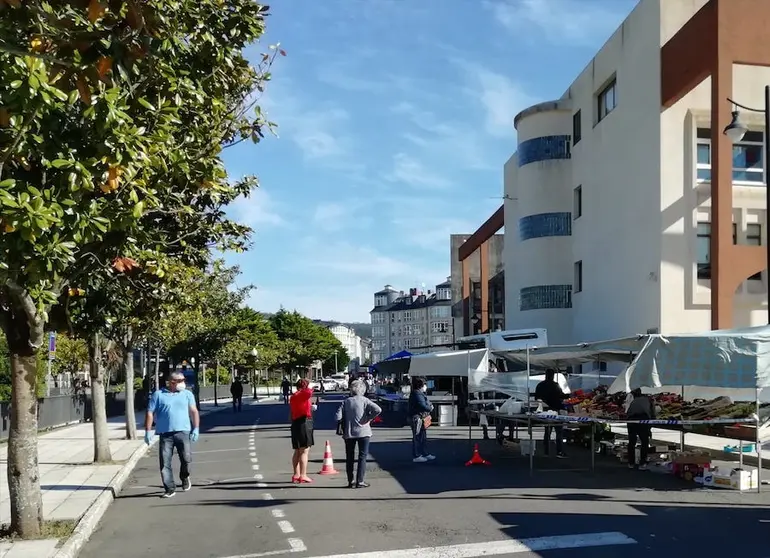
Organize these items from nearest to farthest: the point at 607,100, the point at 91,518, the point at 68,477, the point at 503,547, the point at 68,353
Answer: the point at 503,547 < the point at 91,518 < the point at 68,477 < the point at 68,353 < the point at 607,100

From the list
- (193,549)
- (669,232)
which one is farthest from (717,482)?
(669,232)

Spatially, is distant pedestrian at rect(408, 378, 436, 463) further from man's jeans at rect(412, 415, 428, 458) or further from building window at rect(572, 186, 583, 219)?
building window at rect(572, 186, 583, 219)

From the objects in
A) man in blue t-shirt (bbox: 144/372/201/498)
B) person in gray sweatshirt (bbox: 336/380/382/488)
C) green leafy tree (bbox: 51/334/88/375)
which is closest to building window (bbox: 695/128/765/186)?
person in gray sweatshirt (bbox: 336/380/382/488)

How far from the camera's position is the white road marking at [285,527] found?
31.2ft

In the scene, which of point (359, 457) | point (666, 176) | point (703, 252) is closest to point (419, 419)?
point (359, 457)

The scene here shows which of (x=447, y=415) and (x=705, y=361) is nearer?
(x=705, y=361)

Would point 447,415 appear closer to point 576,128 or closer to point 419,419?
point 419,419

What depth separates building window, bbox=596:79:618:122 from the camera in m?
33.0

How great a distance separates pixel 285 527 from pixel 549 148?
1251 inches

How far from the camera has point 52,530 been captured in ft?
30.2

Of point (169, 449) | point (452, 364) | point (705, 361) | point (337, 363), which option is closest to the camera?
point (169, 449)

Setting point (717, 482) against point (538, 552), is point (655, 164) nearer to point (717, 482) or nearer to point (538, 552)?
point (717, 482)

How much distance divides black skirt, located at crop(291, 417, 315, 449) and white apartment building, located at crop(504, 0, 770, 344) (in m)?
15.6

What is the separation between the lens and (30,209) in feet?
20.2
